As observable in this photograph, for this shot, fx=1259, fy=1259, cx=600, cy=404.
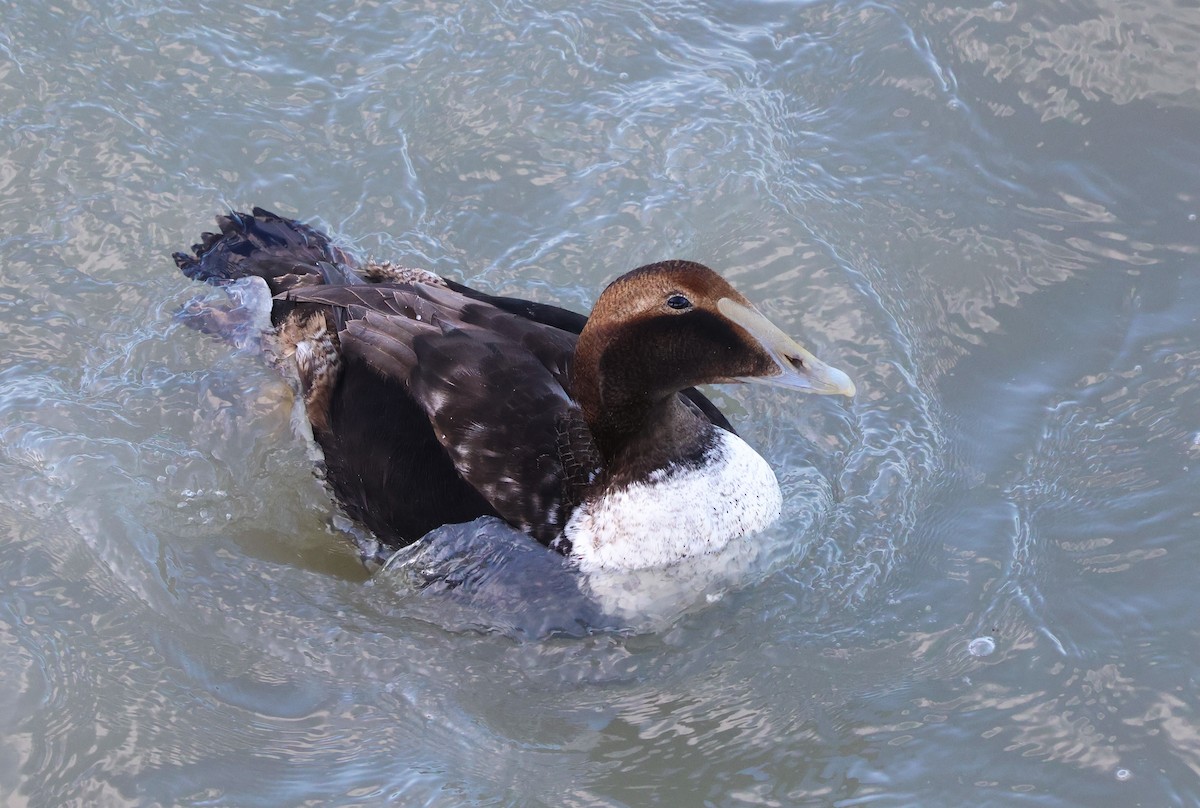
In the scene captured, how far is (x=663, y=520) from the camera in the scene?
4594 millimetres

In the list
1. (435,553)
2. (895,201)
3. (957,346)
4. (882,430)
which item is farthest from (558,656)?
(895,201)

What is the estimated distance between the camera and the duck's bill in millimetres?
4297

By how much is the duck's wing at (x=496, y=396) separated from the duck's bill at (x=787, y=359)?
783 millimetres

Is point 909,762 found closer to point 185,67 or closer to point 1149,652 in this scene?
point 1149,652

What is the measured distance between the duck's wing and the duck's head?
387 millimetres

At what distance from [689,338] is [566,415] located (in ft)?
2.10

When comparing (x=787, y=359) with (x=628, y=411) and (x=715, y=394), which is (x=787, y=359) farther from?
(x=715, y=394)

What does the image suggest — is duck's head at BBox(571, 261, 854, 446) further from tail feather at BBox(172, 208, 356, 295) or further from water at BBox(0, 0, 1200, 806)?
tail feather at BBox(172, 208, 356, 295)

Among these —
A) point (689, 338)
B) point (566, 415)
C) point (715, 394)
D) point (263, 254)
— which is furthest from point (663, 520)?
point (263, 254)

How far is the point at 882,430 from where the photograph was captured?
17.8ft

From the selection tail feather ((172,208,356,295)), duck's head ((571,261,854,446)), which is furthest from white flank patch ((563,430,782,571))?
tail feather ((172,208,356,295))

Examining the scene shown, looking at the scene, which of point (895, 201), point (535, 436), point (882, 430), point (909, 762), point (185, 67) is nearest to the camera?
point (909, 762)

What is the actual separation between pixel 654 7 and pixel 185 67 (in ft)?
8.60

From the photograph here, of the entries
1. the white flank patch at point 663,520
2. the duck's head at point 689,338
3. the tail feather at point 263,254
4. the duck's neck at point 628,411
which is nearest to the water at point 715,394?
the white flank patch at point 663,520
